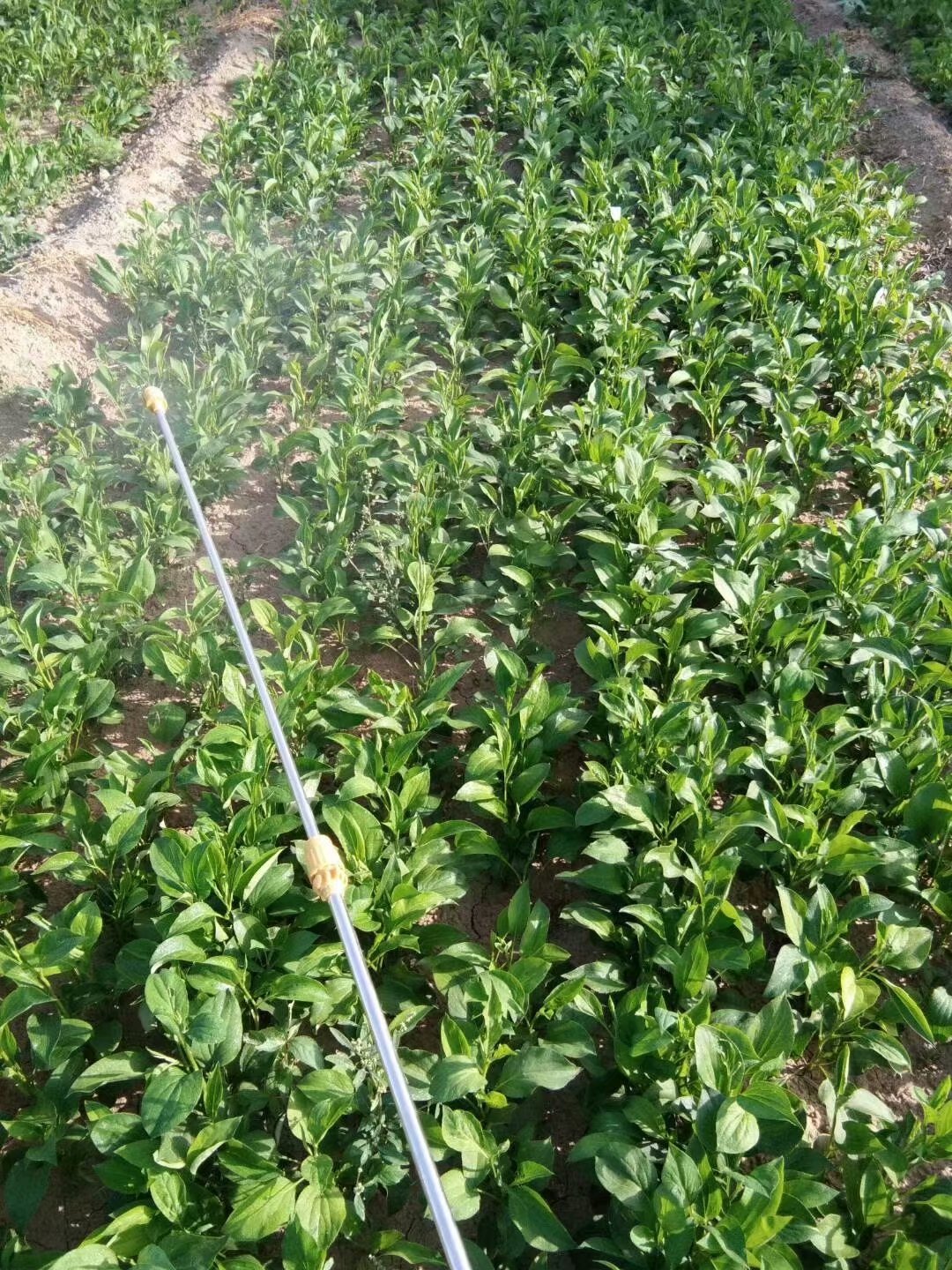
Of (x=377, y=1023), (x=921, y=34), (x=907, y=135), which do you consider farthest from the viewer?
(x=921, y=34)

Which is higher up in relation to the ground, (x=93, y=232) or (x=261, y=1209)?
(x=93, y=232)

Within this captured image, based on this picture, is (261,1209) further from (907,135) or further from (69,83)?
(69,83)

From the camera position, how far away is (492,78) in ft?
24.2

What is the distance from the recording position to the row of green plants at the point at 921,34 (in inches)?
323

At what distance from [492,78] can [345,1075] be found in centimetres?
725

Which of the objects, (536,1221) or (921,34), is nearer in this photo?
(536,1221)

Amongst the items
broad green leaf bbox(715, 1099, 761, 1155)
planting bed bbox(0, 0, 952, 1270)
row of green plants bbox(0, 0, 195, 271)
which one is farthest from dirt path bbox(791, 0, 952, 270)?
broad green leaf bbox(715, 1099, 761, 1155)

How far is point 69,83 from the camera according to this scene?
802cm

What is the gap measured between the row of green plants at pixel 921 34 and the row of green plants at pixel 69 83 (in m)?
6.25

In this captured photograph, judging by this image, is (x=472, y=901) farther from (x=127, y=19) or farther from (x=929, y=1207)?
(x=127, y=19)

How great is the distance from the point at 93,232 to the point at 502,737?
4716 millimetres

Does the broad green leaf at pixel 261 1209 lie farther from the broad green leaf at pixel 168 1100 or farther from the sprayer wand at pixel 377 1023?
the sprayer wand at pixel 377 1023

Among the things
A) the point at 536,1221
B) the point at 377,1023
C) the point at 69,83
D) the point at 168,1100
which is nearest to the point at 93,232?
the point at 69,83

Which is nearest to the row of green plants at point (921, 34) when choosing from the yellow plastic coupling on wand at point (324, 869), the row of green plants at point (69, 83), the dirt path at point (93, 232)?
the dirt path at point (93, 232)
